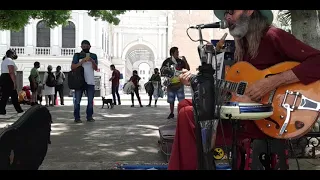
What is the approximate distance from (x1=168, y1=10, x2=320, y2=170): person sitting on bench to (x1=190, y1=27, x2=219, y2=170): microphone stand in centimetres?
11

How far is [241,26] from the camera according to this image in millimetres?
2246

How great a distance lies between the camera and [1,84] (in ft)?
29.0

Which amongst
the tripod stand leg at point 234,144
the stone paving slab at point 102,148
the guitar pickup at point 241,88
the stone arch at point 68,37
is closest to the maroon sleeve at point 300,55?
the guitar pickup at point 241,88

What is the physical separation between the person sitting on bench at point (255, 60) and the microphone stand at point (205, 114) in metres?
0.11

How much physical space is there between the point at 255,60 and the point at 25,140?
1.51 meters

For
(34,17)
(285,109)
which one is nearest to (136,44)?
(34,17)

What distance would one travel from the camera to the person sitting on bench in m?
2.04

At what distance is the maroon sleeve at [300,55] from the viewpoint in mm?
2037

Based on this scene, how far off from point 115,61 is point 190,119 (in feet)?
172

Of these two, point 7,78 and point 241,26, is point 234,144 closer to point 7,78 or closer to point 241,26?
point 241,26

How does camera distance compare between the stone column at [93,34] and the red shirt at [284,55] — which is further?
the stone column at [93,34]

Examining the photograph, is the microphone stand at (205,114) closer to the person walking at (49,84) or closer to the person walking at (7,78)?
the person walking at (7,78)
